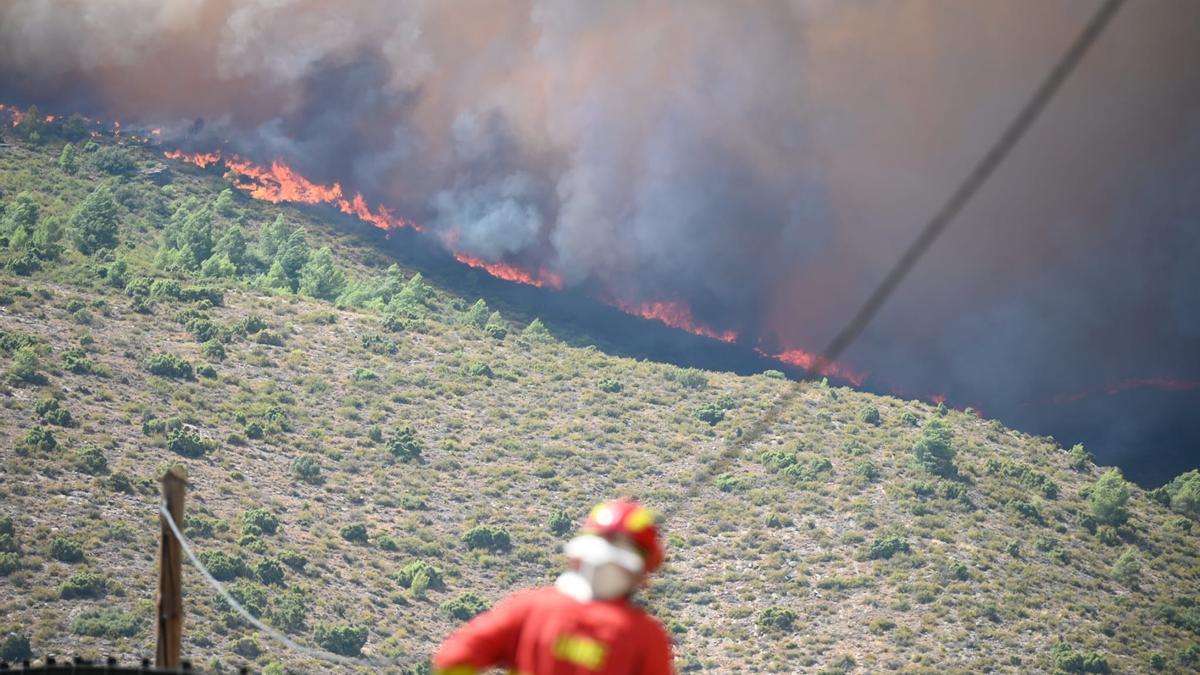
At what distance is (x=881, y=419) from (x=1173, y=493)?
89.7 feet

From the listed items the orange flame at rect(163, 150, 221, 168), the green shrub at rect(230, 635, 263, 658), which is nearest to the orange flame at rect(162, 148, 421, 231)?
the orange flame at rect(163, 150, 221, 168)

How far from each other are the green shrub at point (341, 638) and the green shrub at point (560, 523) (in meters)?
22.9

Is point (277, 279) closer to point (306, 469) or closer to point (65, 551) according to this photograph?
point (306, 469)

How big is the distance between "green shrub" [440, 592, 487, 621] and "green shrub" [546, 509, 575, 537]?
37.4 feet

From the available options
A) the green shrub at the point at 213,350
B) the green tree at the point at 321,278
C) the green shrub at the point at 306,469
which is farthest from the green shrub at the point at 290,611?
the green tree at the point at 321,278

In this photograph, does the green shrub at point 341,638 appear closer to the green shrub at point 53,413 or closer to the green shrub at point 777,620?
the green shrub at point 53,413

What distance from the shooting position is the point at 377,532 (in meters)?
106

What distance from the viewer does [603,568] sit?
10156 millimetres

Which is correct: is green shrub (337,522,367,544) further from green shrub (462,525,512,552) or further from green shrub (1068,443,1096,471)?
green shrub (1068,443,1096,471)

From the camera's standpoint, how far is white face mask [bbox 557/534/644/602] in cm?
1012

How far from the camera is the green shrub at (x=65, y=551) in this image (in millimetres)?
88375

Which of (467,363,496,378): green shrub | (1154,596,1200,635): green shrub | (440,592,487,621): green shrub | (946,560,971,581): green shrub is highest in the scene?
(467,363,496,378): green shrub

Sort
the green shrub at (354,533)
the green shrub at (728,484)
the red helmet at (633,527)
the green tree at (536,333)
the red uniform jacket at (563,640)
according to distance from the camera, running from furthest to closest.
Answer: the green tree at (536,333) < the green shrub at (728,484) < the green shrub at (354,533) < the red helmet at (633,527) < the red uniform jacket at (563,640)

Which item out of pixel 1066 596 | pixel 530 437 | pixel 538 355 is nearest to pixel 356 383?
pixel 530 437
